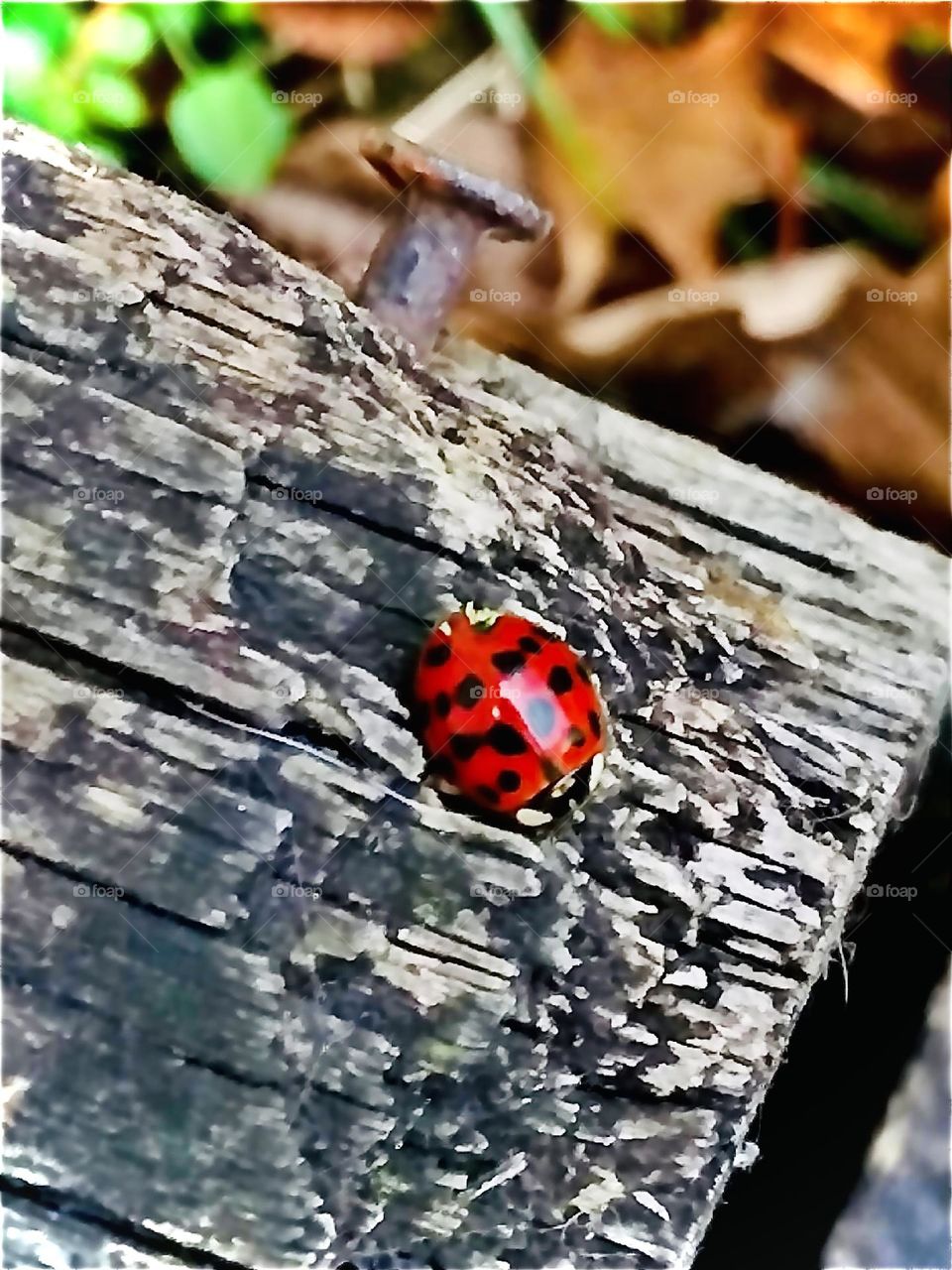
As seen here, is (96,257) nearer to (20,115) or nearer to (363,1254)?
(20,115)

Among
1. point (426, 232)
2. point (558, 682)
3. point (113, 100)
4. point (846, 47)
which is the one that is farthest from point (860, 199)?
point (113, 100)

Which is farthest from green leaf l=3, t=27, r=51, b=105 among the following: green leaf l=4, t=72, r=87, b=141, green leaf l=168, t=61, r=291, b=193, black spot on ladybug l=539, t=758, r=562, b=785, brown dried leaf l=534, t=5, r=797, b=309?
black spot on ladybug l=539, t=758, r=562, b=785

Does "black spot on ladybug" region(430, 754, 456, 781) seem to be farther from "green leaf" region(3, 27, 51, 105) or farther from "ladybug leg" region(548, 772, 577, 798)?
"green leaf" region(3, 27, 51, 105)

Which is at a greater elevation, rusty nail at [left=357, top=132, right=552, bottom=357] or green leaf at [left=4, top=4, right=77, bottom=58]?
green leaf at [left=4, top=4, right=77, bottom=58]

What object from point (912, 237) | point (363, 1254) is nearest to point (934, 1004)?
point (363, 1254)

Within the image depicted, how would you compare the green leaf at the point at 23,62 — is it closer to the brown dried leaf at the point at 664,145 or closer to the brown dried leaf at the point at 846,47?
the brown dried leaf at the point at 664,145
